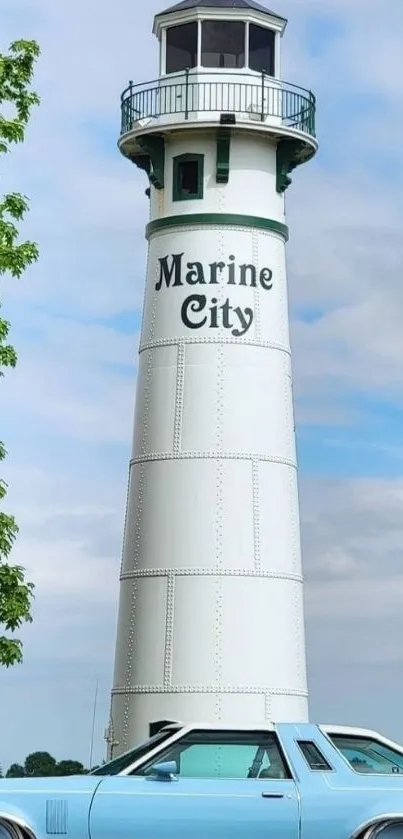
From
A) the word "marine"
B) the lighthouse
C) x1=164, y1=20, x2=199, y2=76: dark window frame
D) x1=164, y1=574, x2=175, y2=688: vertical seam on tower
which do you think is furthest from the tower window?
x1=164, y1=574, x2=175, y2=688: vertical seam on tower

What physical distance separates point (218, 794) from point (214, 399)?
16.7 m

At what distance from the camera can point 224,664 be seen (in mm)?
31250

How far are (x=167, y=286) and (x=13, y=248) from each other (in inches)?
366

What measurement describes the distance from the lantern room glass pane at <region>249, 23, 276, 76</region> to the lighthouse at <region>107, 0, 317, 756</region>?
26 mm

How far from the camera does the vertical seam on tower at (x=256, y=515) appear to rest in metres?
32.0

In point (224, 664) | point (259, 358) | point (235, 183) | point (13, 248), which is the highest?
point (235, 183)

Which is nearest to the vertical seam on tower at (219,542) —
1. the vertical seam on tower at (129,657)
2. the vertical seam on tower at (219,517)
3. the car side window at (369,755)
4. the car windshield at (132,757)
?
the vertical seam on tower at (219,517)

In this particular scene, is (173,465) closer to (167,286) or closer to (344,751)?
(167,286)

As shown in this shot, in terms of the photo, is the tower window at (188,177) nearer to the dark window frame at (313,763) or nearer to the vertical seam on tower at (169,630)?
the vertical seam on tower at (169,630)

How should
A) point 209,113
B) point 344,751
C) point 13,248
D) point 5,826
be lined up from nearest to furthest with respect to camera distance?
point 5,826, point 344,751, point 13,248, point 209,113

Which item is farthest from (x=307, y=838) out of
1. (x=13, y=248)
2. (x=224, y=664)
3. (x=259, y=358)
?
(x=259, y=358)

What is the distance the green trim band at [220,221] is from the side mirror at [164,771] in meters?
18.2

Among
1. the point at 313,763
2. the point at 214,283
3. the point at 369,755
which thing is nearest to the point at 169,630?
the point at 214,283

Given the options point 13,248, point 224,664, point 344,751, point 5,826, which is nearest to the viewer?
point 5,826
